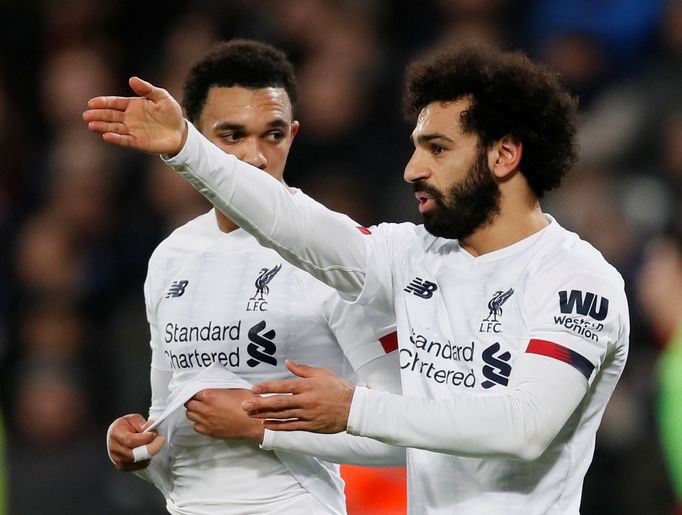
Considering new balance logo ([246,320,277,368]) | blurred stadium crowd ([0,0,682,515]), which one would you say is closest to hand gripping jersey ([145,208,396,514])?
new balance logo ([246,320,277,368])

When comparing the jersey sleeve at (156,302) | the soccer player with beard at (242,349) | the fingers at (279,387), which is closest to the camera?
the fingers at (279,387)

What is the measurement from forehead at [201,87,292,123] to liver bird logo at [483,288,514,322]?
90cm

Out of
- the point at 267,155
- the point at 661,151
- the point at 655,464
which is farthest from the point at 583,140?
the point at 267,155

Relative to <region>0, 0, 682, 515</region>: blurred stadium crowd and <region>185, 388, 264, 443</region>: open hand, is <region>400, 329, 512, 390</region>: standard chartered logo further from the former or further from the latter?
<region>0, 0, 682, 515</region>: blurred stadium crowd

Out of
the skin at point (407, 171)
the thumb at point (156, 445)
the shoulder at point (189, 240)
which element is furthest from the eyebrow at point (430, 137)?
the thumb at point (156, 445)

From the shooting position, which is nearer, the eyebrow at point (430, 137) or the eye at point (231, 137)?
the eyebrow at point (430, 137)

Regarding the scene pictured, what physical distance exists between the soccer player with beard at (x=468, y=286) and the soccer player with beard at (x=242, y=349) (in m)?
0.14

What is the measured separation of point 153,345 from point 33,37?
494 centimetres

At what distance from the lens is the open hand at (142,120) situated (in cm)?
278

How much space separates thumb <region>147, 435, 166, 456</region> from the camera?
3.26m

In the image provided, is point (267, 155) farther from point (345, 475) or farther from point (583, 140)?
point (583, 140)

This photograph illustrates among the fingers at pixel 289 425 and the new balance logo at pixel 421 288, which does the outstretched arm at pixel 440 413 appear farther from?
the new balance logo at pixel 421 288

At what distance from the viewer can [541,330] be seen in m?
2.80

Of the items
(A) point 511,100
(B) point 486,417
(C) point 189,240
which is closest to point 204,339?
(C) point 189,240
